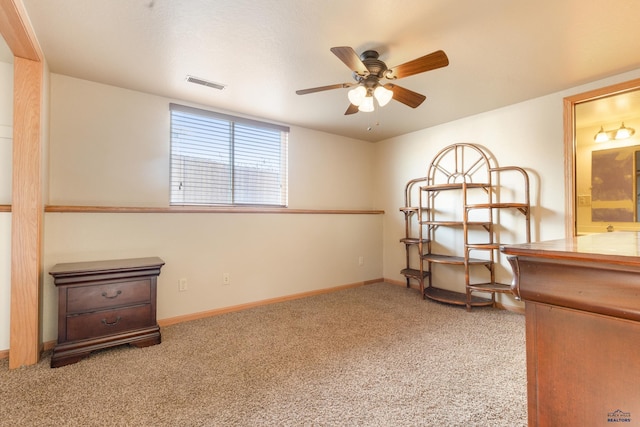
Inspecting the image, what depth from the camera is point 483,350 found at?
2232mm

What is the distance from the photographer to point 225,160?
323 centimetres

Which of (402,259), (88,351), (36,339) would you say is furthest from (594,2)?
(36,339)

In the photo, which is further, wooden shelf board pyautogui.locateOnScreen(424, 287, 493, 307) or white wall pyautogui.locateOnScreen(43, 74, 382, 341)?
wooden shelf board pyautogui.locateOnScreen(424, 287, 493, 307)

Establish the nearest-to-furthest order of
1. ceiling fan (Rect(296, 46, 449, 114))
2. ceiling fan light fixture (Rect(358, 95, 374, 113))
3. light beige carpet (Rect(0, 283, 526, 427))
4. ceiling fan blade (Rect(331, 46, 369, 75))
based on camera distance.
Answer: light beige carpet (Rect(0, 283, 526, 427)) → ceiling fan blade (Rect(331, 46, 369, 75)) → ceiling fan (Rect(296, 46, 449, 114)) → ceiling fan light fixture (Rect(358, 95, 374, 113))

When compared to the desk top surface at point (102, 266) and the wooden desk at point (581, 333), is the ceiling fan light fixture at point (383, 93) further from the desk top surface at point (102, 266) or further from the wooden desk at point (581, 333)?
the desk top surface at point (102, 266)

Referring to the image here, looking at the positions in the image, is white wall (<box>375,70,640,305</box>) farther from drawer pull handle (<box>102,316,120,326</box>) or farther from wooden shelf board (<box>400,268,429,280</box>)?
drawer pull handle (<box>102,316,120,326</box>)

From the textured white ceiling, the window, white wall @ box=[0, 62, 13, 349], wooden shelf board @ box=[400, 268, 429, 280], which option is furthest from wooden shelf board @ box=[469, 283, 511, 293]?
white wall @ box=[0, 62, 13, 349]

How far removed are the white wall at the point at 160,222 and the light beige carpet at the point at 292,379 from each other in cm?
58

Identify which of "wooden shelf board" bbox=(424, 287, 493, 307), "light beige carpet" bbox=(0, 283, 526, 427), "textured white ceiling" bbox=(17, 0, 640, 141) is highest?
"textured white ceiling" bbox=(17, 0, 640, 141)

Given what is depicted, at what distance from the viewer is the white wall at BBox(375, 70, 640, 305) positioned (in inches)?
110

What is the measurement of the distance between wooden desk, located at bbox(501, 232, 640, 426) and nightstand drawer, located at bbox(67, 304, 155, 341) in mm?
2535

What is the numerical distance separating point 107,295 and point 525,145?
13.4 ft

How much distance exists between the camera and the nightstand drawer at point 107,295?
6.81 feet

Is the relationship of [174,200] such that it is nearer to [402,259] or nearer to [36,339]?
[36,339]
